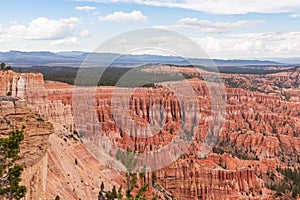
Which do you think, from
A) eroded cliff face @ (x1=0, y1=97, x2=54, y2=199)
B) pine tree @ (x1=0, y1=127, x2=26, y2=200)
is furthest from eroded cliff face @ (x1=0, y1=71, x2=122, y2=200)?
pine tree @ (x1=0, y1=127, x2=26, y2=200)

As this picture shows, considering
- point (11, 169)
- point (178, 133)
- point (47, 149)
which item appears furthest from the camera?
point (178, 133)

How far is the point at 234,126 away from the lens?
219 feet

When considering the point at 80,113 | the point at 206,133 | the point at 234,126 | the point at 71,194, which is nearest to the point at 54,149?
the point at 71,194

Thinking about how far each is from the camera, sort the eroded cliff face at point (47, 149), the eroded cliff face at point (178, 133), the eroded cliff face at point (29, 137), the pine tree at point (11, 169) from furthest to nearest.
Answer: the eroded cliff face at point (178, 133), the eroded cliff face at point (47, 149), the eroded cliff face at point (29, 137), the pine tree at point (11, 169)

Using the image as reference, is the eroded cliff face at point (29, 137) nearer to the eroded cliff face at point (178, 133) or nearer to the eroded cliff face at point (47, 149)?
the eroded cliff face at point (47, 149)

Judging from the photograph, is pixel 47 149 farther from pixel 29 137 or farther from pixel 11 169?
pixel 11 169

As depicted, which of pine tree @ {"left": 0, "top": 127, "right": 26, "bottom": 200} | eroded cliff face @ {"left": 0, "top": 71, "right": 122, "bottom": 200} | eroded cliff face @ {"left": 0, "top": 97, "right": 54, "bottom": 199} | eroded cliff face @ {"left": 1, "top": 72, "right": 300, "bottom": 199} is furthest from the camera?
eroded cliff face @ {"left": 1, "top": 72, "right": 300, "bottom": 199}

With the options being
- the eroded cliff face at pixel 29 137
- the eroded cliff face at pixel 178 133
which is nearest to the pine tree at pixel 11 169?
the eroded cliff face at pixel 29 137

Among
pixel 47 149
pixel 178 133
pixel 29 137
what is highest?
pixel 29 137

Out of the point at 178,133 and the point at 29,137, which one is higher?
the point at 29,137

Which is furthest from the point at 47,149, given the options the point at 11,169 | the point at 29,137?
the point at 11,169

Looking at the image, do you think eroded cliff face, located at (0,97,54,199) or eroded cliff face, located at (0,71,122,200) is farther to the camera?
eroded cliff face, located at (0,71,122,200)

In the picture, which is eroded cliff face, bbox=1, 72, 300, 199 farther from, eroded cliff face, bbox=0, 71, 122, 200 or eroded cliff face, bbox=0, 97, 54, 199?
eroded cliff face, bbox=0, 97, 54, 199

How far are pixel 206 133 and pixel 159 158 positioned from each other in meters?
25.6
